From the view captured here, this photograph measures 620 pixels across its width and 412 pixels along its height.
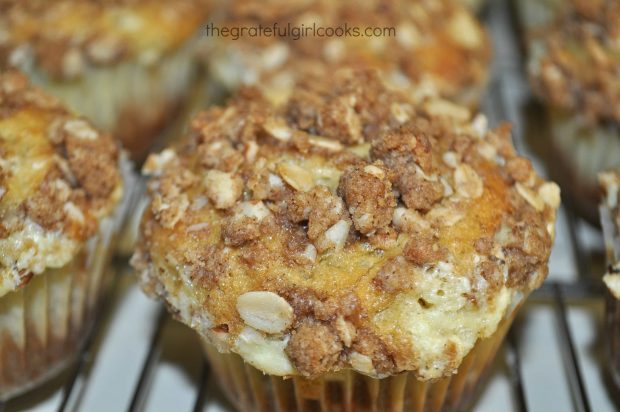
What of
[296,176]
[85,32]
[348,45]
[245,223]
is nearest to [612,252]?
[296,176]

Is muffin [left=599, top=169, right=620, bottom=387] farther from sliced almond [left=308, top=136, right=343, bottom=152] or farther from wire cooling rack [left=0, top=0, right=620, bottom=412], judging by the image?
sliced almond [left=308, top=136, right=343, bottom=152]

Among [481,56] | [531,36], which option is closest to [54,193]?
[481,56]

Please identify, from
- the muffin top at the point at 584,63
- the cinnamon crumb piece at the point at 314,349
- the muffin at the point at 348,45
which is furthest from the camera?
the muffin at the point at 348,45

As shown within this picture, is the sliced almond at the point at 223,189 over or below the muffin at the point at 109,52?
over

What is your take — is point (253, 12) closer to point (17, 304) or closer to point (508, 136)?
point (508, 136)

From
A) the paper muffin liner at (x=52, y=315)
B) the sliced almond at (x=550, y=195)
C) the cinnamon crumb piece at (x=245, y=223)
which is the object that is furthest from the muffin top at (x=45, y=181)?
the sliced almond at (x=550, y=195)

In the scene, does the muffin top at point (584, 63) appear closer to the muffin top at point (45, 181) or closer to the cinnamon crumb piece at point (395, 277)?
the cinnamon crumb piece at point (395, 277)
